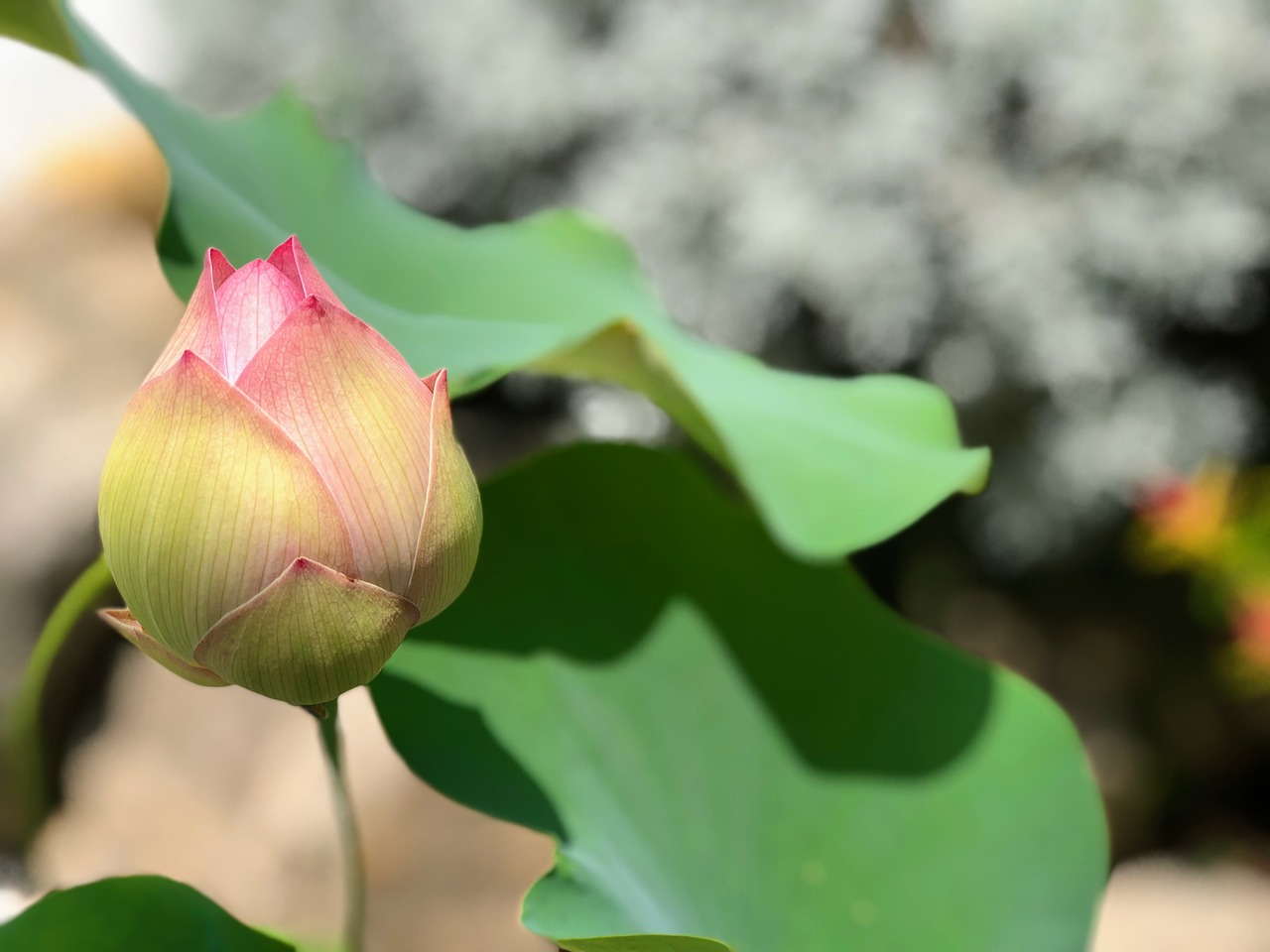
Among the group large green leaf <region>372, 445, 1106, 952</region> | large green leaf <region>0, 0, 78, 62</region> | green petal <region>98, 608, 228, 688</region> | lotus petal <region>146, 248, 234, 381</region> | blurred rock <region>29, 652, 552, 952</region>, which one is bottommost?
blurred rock <region>29, 652, 552, 952</region>

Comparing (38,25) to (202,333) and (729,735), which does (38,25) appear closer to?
(202,333)

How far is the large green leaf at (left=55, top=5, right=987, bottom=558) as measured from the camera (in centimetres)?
30

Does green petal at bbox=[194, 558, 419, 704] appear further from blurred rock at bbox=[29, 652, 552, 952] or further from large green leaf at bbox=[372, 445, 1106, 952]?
blurred rock at bbox=[29, 652, 552, 952]

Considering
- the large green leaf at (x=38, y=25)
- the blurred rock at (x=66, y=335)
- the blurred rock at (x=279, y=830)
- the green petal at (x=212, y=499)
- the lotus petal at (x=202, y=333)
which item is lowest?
the blurred rock at (x=279, y=830)

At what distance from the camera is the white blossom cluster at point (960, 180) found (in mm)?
1216

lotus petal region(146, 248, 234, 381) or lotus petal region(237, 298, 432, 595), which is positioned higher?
lotus petal region(146, 248, 234, 381)

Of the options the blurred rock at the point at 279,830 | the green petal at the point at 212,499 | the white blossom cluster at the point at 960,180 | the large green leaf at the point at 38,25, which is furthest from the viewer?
the white blossom cluster at the point at 960,180

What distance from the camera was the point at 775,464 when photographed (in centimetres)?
30

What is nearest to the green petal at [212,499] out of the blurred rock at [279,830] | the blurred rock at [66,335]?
the blurred rock at [279,830]

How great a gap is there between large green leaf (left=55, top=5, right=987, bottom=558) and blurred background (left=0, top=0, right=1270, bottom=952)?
83cm

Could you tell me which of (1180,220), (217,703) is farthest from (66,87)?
→ (1180,220)

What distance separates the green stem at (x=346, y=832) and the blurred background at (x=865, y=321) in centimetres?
80

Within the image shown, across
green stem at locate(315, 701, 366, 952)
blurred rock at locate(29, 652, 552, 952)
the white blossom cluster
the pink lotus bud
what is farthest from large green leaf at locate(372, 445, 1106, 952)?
the white blossom cluster

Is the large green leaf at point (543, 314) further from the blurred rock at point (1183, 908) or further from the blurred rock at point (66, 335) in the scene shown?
the blurred rock at point (1183, 908)
